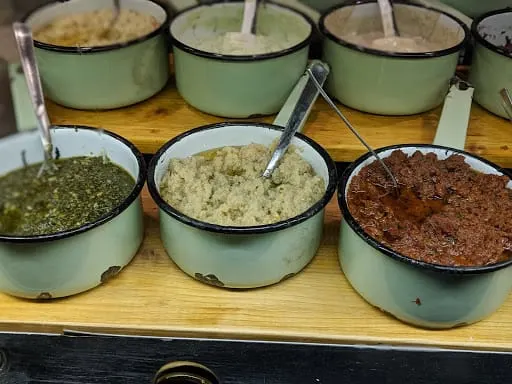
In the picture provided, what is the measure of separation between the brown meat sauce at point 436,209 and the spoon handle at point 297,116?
0.14m

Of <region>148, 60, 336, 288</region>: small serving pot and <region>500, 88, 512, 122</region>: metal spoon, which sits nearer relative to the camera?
<region>148, 60, 336, 288</region>: small serving pot

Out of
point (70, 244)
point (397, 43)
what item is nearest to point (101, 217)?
point (70, 244)

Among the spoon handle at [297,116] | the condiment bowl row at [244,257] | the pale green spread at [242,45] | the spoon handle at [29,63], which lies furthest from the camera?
the pale green spread at [242,45]

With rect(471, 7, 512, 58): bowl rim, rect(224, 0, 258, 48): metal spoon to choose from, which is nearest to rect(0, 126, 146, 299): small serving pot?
rect(224, 0, 258, 48): metal spoon

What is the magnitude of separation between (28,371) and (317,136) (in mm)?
652

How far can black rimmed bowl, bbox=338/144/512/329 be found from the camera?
914mm

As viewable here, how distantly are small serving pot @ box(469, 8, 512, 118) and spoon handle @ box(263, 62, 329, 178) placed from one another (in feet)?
1.02

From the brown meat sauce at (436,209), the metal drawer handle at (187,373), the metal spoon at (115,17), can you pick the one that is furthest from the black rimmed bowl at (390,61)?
the metal drawer handle at (187,373)

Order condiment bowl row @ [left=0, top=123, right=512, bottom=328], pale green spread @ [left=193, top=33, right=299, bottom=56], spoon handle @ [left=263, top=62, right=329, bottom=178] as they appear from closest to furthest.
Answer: condiment bowl row @ [left=0, top=123, right=512, bottom=328], spoon handle @ [left=263, top=62, right=329, bottom=178], pale green spread @ [left=193, top=33, right=299, bottom=56]

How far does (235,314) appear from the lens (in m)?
1.01

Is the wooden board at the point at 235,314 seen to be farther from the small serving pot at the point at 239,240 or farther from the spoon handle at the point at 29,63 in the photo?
the spoon handle at the point at 29,63

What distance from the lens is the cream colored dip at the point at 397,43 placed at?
1371 mm

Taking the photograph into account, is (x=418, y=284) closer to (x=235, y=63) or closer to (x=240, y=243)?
(x=240, y=243)

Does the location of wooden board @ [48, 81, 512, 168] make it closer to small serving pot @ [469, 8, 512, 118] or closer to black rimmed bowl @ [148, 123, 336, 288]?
small serving pot @ [469, 8, 512, 118]
